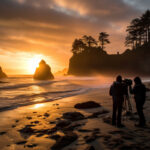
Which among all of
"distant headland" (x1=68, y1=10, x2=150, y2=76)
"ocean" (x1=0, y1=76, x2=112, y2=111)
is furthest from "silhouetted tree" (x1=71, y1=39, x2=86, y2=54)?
"ocean" (x1=0, y1=76, x2=112, y2=111)

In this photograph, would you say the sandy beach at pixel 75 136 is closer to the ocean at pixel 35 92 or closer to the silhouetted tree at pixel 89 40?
the ocean at pixel 35 92

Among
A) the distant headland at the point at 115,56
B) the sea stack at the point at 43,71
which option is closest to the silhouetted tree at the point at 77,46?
the distant headland at the point at 115,56

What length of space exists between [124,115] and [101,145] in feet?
11.2

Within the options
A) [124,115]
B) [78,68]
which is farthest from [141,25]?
[124,115]

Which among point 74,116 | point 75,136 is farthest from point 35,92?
point 75,136

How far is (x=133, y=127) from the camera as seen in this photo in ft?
16.6

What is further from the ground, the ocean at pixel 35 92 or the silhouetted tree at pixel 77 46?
the silhouetted tree at pixel 77 46

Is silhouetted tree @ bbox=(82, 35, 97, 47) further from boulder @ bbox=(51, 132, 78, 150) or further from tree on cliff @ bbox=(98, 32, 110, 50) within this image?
boulder @ bbox=(51, 132, 78, 150)

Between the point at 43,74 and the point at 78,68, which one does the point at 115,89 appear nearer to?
the point at 43,74

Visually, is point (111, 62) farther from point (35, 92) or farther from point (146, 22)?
point (35, 92)

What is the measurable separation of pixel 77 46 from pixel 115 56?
2191cm

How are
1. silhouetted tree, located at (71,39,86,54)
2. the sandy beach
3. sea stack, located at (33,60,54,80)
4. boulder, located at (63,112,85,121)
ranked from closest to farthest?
the sandy beach < boulder, located at (63,112,85,121) < sea stack, located at (33,60,54,80) < silhouetted tree, located at (71,39,86,54)

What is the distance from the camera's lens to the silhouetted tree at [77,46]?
73.9 meters

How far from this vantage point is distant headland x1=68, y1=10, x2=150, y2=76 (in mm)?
59312
